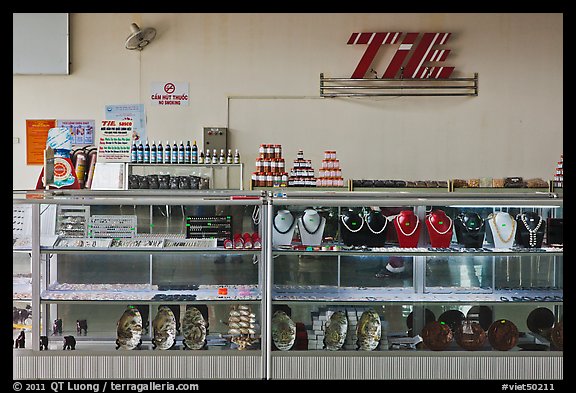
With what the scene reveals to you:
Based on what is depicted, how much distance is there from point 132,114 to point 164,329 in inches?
194

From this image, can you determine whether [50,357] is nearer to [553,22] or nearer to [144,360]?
[144,360]

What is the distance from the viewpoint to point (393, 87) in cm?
898

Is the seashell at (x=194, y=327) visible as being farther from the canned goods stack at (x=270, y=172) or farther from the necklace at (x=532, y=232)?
the necklace at (x=532, y=232)

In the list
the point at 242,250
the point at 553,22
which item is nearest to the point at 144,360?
the point at 242,250

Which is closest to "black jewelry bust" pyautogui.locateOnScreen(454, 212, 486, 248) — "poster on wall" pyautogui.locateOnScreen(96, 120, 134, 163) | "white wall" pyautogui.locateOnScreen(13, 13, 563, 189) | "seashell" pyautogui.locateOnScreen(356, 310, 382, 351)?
"seashell" pyautogui.locateOnScreen(356, 310, 382, 351)

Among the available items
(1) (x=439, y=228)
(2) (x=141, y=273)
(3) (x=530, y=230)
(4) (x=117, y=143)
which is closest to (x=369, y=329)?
(1) (x=439, y=228)

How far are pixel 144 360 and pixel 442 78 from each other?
239 inches

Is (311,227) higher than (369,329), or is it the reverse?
(311,227)

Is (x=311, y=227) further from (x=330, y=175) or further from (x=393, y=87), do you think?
(x=393, y=87)

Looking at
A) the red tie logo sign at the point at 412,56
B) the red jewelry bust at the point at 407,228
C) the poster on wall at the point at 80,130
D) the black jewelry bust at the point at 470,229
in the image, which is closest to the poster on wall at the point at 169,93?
the poster on wall at the point at 80,130

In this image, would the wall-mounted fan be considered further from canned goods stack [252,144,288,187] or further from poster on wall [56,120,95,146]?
canned goods stack [252,144,288,187]

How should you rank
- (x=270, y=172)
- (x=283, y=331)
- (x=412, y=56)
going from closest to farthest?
(x=283, y=331), (x=270, y=172), (x=412, y=56)

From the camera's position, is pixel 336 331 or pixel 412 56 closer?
pixel 336 331

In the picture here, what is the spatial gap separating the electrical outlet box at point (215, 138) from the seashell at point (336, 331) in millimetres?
4611
